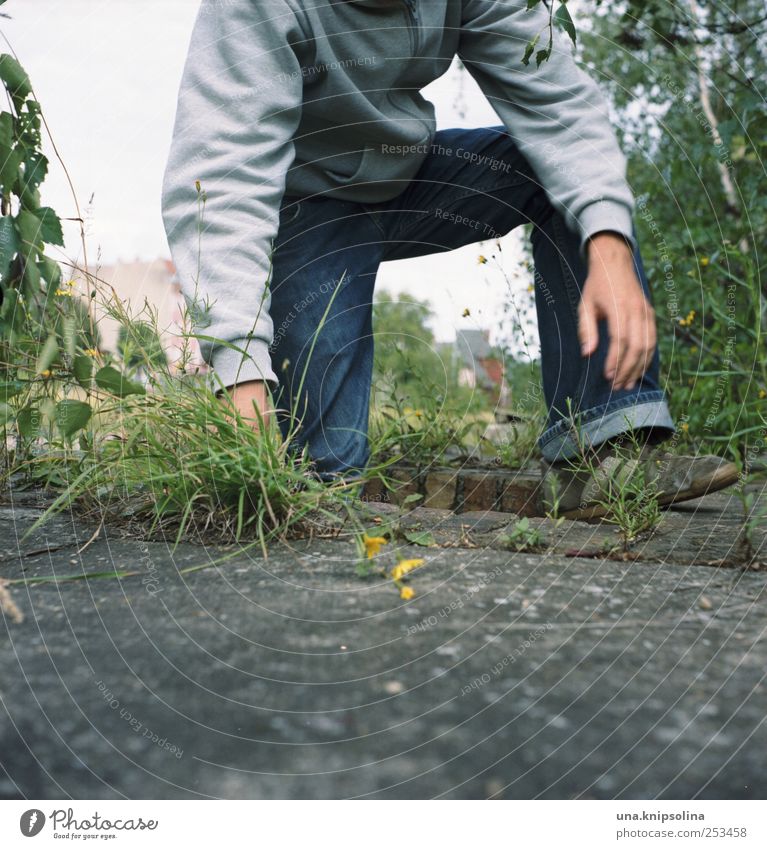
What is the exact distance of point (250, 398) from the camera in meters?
1.35

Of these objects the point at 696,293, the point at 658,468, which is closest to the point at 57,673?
the point at 658,468

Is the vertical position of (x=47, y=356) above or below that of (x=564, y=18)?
below

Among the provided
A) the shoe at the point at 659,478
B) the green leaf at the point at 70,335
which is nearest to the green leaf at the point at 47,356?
the green leaf at the point at 70,335

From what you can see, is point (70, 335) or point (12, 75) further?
point (12, 75)

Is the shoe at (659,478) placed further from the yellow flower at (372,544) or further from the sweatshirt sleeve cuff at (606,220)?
the yellow flower at (372,544)

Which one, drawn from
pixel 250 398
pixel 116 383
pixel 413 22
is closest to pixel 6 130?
pixel 116 383

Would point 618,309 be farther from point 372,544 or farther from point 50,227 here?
point 50,227

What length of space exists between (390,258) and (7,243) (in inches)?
40.9

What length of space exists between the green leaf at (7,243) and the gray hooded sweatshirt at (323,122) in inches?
13.5

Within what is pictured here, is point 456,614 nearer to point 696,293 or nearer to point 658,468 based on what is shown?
point 658,468

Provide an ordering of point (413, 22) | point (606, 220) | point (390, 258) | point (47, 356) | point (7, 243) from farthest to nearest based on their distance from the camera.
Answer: point (390, 258) → point (413, 22) → point (606, 220) → point (7, 243) → point (47, 356)

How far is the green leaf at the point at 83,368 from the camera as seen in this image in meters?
1.33

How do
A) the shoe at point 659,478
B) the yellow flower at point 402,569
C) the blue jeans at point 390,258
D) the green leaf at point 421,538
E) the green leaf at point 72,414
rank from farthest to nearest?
1. the blue jeans at point 390,258
2. the shoe at point 659,478
3. the green leaf at point 72,414
4. the green leaf at point 421,538
5. the yellow flower at point 402,569
